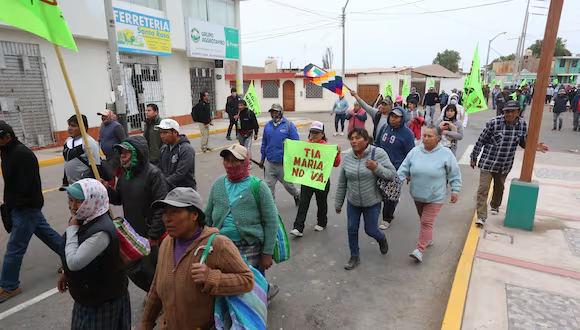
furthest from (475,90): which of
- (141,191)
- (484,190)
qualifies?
(141,191)

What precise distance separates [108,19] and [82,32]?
3829mm

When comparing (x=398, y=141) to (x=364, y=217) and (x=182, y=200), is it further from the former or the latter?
(x=182, y=200)

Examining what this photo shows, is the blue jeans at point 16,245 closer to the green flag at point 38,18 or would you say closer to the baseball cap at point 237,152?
the green flag at point 38,18

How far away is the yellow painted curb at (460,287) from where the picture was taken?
332 centimetres

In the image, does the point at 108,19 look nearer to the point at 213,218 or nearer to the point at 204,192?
the point at 204,192

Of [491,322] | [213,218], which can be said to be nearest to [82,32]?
[213,218]

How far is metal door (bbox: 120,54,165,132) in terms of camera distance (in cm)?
1483

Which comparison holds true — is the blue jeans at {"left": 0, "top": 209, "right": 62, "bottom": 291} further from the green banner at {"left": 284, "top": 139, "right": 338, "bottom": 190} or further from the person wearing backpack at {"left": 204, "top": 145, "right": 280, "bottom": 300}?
the green banner at {"left": 284, "top": 139, "right": 338, "bottom": 190}

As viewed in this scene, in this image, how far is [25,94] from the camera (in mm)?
11320

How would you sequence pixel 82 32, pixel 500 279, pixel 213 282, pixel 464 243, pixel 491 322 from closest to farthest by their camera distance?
pixel 213 282
pixel 491 322
pixel 500 279
pixel 464 243
pixel 82 32

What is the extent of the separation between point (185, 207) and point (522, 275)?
393cm

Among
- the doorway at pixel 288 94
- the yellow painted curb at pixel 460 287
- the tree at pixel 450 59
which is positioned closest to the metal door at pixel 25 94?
the yellow painted curb at pixel 460 287

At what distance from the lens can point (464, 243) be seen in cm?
508

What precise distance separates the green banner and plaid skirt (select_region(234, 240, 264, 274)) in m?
2.13
